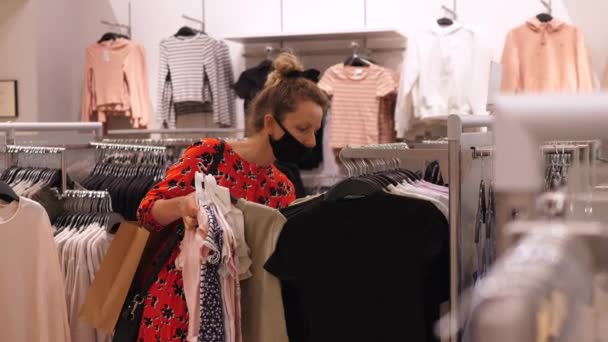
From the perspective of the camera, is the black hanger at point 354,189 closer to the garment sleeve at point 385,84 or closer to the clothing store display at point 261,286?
the clothing store display at point 261,286

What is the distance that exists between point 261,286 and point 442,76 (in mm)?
3052

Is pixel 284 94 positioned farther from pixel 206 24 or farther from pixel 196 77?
pixel 206 24

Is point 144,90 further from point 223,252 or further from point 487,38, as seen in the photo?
point 223,252

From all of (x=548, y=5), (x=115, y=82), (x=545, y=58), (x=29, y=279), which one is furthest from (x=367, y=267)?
(x=115, y=82)

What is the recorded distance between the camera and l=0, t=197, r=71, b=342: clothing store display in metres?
2.17

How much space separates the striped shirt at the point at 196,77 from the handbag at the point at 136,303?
10.1 ft

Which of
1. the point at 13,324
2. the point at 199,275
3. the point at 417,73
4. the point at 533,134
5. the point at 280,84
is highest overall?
the point at 417,73

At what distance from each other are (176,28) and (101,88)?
0.73 m

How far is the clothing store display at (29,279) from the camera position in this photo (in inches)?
85.5

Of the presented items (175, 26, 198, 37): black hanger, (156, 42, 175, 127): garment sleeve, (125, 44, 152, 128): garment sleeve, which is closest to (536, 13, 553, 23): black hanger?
(175, 26, 198, 37): black hanger

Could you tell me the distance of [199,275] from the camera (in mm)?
1781

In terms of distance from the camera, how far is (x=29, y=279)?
2.19 meters

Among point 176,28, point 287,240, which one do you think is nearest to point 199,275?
point 287,240

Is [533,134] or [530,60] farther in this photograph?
[530,60]
